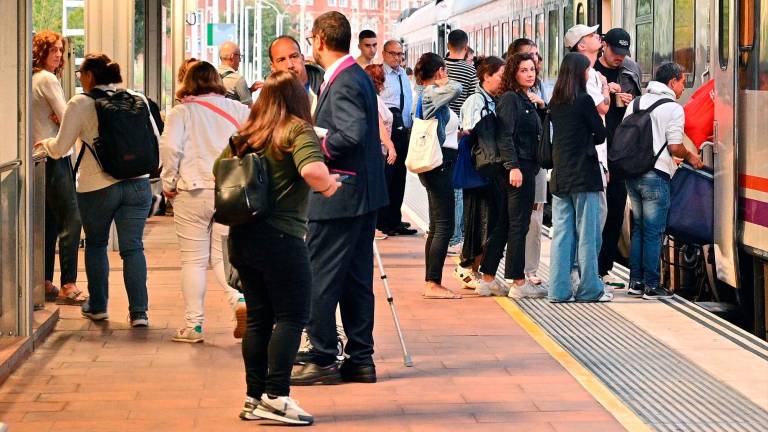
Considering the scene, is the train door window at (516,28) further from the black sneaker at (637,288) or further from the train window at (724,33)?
the black sneaker at (637,288)

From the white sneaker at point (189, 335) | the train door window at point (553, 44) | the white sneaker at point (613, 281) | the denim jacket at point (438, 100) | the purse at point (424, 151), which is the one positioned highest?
the train door window at point (553, 44)

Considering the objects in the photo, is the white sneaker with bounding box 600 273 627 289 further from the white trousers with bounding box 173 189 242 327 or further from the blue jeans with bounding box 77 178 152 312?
the blue jeans with bounding box 77 178 152 312

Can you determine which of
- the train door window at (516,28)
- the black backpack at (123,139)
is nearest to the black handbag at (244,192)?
the black backpack at (123,139)

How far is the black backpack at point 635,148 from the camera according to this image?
11.1 meters

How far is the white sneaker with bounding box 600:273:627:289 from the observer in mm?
A: 11898

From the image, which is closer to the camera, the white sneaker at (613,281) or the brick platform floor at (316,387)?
the brick platform floor at (316,387)

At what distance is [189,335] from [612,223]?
4288mm

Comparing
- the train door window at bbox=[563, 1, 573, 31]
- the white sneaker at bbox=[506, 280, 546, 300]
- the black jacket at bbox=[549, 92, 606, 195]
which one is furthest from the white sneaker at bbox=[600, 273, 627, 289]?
the train door window at bbox=[563, 1, 573, 31]

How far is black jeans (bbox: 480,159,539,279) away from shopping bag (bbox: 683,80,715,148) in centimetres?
125

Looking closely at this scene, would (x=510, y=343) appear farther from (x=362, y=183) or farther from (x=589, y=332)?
(x=362, y=183)

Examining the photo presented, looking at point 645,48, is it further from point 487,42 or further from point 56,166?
point 487,42

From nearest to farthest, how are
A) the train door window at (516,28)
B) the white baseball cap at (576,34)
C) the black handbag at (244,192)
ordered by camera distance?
the black handbag at (244,192) → the white baseball cap at (576,34) → the train door window at (516,28)

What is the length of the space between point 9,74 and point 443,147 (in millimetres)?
3811

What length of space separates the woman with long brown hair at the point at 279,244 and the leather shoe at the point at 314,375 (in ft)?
3.11
